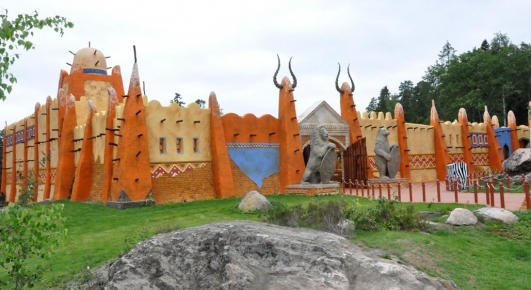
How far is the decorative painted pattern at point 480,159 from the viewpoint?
1148 inches

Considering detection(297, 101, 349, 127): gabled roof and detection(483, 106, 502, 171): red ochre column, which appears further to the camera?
detection(483, 106, 502, 171): red ochre column

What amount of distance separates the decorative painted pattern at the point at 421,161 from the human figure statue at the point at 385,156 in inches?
219

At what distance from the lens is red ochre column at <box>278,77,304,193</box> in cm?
1962

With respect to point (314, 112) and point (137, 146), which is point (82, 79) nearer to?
point (137, 146)

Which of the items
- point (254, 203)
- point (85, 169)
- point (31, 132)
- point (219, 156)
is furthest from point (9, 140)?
point (254, 203)

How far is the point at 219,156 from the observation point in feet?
58.9

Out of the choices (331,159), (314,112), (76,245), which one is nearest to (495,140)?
(314,112)

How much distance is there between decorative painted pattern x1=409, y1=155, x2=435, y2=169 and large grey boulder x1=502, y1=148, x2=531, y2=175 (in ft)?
14.3

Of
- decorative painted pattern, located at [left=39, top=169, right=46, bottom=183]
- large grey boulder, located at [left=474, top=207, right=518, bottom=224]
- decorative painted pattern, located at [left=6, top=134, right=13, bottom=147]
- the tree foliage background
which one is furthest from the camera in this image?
the tree foliage background

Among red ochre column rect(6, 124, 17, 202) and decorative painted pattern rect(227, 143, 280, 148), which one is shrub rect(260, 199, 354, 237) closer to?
decorative painted pattern rect(227, 143, 280, 148)

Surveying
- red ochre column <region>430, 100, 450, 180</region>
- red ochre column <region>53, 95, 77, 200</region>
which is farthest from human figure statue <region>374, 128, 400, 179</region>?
red ochre column <region>53, 95, 77, 200</region>

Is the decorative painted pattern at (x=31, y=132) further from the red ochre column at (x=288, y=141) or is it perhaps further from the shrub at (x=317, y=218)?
the shrub at (x=317, y=218)

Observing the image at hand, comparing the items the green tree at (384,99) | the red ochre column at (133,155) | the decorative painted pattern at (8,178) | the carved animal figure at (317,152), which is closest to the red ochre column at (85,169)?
the red ochre column at (133,155)

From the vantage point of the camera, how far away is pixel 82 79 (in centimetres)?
2355
